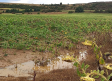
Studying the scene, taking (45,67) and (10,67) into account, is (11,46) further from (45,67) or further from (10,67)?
(45,67)

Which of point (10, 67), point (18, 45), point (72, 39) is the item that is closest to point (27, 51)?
point (18, 45)

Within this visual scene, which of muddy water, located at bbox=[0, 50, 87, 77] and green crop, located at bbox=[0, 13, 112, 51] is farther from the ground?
green crop, located at bbox=[0, 13, 112, 51]

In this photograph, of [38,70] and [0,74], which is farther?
[38,70]

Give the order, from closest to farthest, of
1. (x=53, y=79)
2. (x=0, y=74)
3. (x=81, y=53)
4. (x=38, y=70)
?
(x=53, y=79) < (x=0, y=74) < (x=38, y=70) < (x=81, y=53)

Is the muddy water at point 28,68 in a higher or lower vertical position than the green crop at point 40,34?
lower

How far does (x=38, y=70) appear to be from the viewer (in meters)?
3.86

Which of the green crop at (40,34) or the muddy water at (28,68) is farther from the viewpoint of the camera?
the green crop at (40,34)

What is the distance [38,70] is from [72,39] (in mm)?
3594

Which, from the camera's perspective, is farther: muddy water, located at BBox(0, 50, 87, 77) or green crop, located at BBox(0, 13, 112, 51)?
green crop, located at BBox(0, 13, 112, 51)

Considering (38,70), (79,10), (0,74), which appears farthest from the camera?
(79,10)

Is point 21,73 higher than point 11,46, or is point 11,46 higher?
point 11,46

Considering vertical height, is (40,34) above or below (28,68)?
above

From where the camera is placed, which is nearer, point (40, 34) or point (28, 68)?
point (28, 68)

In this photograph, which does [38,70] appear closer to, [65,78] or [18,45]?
[65,78]
